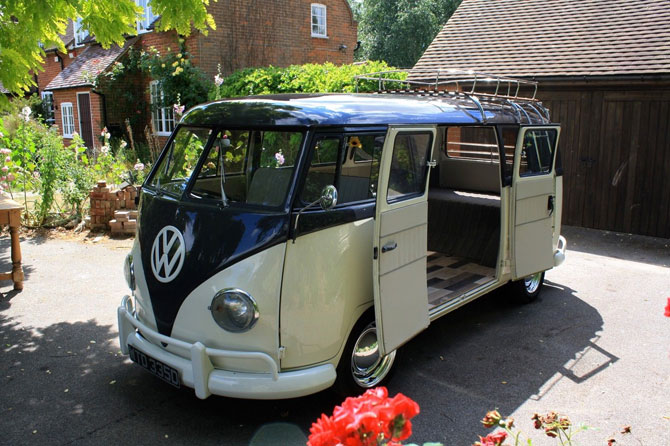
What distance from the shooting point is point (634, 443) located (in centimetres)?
391

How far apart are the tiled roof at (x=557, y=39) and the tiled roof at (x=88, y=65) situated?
10.7m

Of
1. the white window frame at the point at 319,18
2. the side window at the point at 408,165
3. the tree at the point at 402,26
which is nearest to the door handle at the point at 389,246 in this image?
the side window at the point at 408,165

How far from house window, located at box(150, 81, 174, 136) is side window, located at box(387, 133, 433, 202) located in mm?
13892

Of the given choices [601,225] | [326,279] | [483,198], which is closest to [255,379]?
[326,279]

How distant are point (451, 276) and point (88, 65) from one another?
709 inches

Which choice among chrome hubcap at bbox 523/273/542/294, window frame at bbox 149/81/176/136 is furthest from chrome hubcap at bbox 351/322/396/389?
window frame at bbox 149/81/176/136

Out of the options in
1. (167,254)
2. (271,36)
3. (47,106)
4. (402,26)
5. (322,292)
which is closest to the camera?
(322,292)

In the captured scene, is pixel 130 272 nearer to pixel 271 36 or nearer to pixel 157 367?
pixel 157 367

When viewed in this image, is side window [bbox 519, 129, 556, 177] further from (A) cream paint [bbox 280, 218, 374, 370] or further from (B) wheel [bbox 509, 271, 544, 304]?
(A) cream paint [bbox 280, 218, 374, 370]

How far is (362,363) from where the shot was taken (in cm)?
445

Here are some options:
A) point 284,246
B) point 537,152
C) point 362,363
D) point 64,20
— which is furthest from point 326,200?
point 64,20

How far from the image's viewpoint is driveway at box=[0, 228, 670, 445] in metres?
4.04

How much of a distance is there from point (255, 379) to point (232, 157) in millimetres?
1680

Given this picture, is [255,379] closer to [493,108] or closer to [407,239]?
[407,239]
